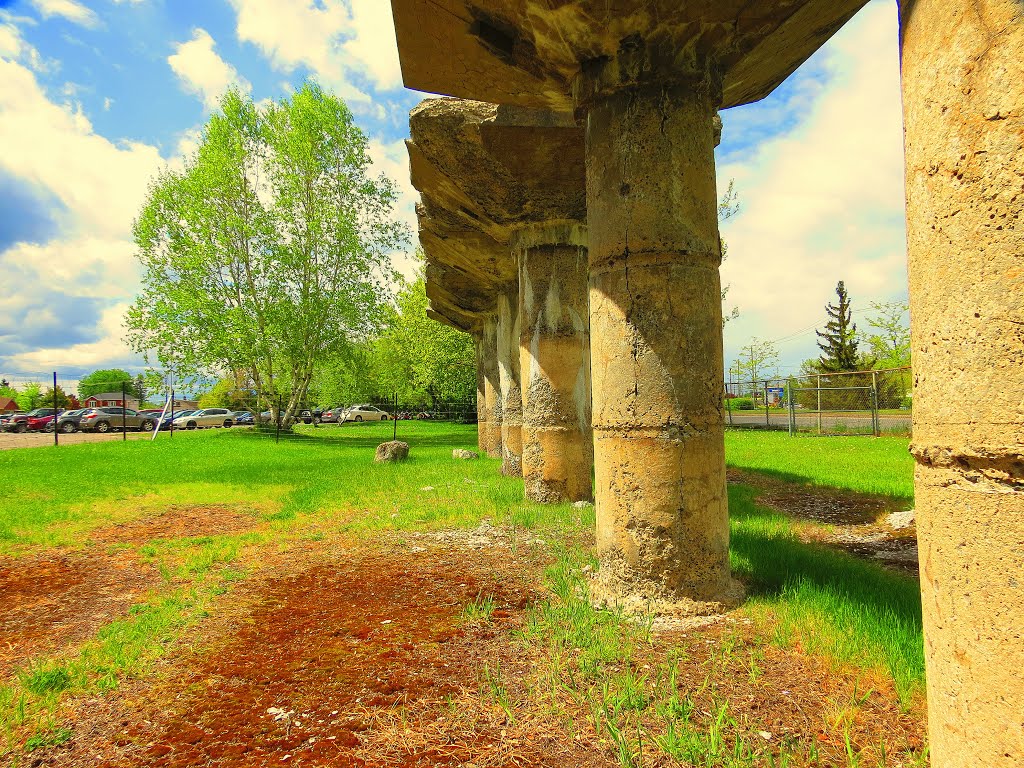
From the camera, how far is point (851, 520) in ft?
22.9

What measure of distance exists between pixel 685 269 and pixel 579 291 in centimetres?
416

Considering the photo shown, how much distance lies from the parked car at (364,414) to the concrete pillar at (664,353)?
4348 cm

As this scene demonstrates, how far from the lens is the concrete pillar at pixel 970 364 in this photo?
1581mm

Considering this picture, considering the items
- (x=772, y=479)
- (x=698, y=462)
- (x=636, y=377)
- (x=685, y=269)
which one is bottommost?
(x=772, y=479)

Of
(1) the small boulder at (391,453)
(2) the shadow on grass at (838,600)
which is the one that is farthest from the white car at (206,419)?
(2) the shadow on grass at (838,600)

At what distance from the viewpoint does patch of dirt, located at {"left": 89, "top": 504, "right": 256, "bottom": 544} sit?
7.04m

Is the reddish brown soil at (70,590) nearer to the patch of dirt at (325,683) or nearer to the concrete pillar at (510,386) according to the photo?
the patch of dirt at (325,683)

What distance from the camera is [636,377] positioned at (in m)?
4.02

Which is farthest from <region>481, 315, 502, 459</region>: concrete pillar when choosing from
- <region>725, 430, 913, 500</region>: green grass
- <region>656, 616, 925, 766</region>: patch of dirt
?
<region>656, 616, 925, 766</region>: patch of dirt

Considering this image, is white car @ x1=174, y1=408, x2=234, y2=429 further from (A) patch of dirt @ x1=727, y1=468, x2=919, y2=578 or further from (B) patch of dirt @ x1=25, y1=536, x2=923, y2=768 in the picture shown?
(B) patch of dirt @ x1=25, y1=536, x2=923, y2=768

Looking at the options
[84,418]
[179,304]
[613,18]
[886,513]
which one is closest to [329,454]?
[179,304]

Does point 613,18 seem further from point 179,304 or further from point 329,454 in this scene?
point 179,304

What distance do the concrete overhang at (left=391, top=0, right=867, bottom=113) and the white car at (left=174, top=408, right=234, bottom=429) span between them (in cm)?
4090

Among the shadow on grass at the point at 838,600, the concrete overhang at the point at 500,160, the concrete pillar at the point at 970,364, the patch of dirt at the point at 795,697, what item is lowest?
the patch of dirt at the point at 795,697
